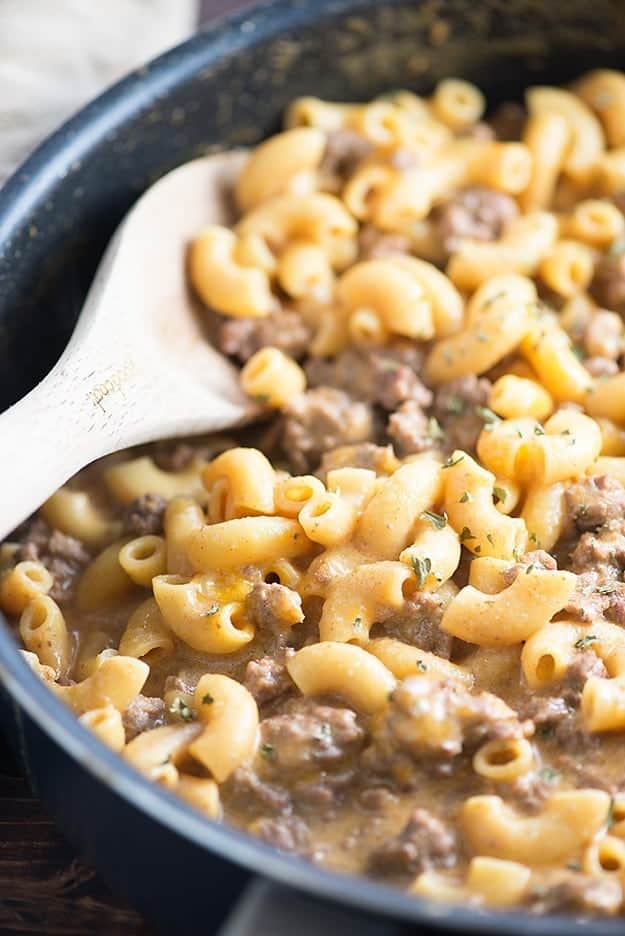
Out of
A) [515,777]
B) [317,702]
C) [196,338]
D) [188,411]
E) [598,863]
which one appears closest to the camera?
[598,863]

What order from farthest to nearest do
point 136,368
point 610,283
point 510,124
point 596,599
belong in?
point 510,124 < point 610,283 < point 136,368 < point 596,599

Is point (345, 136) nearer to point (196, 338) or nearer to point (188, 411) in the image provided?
point (196, 338)

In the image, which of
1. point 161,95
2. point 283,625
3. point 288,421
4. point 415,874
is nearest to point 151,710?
point 283,625

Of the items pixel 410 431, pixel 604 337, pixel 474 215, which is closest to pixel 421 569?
pixel 410 431

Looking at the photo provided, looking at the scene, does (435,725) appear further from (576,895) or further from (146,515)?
(146,515)


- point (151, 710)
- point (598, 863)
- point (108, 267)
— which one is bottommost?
point (598, 863)

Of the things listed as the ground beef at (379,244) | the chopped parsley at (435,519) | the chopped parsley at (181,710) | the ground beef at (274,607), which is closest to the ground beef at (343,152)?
the ground beef at (379,244)

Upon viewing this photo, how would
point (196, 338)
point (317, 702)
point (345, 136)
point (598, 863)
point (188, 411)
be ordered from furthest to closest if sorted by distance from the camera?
point (345, 136), point (196, 338), point (188, 411), point (317, 702), point (598, 863)
